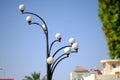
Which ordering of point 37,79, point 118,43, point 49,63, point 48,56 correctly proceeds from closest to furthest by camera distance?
point 118,43 < point 49,63 < point 48,56 < point 37,79

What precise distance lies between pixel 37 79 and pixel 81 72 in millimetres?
39132

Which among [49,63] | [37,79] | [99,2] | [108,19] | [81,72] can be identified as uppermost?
[81,72]

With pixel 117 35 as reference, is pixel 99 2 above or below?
above

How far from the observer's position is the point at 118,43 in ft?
51.7

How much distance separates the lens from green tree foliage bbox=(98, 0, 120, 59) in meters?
15.8

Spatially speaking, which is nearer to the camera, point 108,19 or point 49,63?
point 108,19

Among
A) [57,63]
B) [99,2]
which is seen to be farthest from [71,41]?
[99,2]

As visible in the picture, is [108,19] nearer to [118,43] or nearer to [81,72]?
[118,43]

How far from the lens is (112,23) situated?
15.8m

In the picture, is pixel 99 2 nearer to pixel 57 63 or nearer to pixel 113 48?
pixel 113 48

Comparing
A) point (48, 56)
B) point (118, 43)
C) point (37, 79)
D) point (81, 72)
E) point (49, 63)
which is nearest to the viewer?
point (118, 43)

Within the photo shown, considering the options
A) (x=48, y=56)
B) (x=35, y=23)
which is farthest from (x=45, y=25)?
(x=48, y=56)

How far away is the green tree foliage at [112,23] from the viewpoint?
15.8 m

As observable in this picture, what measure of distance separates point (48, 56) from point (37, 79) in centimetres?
5151
